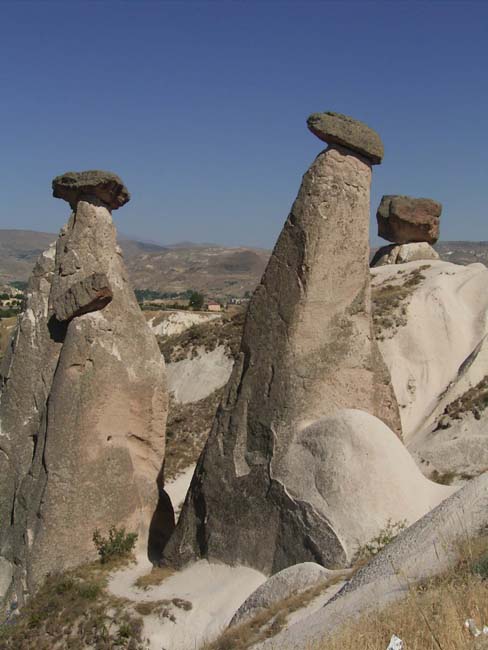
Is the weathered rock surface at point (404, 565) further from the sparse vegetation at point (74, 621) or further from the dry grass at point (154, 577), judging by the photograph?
the dry grass at point (154, 577)

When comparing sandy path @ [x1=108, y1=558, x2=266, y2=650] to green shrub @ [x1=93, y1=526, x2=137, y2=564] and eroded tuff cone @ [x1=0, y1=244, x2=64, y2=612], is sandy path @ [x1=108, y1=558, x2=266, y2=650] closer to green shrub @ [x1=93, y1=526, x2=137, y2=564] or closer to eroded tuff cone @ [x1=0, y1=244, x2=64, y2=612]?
green shrub @ [x1=93, y1=526, x2=137, y2=564]

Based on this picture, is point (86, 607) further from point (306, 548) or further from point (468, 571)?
point (468, 571)

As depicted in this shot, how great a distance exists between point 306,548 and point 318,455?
3.15ft

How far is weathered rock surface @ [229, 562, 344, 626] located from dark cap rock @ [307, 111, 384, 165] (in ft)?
14.8

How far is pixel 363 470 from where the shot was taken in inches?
290

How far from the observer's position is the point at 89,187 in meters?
9.48

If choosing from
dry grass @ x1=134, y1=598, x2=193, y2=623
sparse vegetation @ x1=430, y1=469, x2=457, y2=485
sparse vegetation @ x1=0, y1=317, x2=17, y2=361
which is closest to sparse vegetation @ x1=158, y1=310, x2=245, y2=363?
sparse vegetation @ x1=430, y1=469, x2=457, y2=485

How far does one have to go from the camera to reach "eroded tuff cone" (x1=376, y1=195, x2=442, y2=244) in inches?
955

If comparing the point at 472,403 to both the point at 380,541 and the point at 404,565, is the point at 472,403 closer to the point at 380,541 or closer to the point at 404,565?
the point at 380,541

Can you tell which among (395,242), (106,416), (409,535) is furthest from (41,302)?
(395,242)

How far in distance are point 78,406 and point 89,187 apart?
2.90m

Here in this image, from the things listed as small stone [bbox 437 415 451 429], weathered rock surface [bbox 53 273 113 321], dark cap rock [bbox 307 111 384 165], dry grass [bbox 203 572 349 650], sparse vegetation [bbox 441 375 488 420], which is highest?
dark cap rock [bbox 307 111 384 165]

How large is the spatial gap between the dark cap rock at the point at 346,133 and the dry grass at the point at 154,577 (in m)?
5.31

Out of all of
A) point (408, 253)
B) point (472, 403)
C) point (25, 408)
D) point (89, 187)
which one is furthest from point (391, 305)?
point (25, 408)
